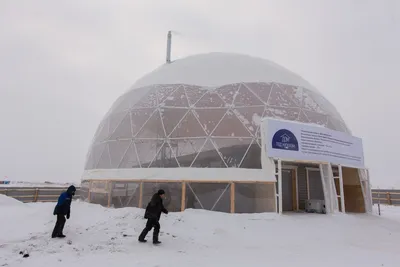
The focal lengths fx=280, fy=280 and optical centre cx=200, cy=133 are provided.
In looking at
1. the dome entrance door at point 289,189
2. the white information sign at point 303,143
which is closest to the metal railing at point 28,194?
the dome entrance door at point 289,189

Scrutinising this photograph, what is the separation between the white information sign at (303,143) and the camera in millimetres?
10750

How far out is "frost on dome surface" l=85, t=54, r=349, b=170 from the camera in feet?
36.0

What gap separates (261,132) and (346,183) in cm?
627

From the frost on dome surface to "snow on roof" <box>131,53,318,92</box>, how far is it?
166 millimetres

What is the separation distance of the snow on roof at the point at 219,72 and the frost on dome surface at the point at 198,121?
17 cm

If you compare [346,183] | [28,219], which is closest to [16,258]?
[28,219]

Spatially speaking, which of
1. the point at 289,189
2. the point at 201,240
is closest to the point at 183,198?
the point at 201,240

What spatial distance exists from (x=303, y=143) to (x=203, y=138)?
398 cm

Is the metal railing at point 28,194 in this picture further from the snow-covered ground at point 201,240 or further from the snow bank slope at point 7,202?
the snow-covered ground at point 201,240

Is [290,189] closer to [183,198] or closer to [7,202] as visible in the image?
[183,198]

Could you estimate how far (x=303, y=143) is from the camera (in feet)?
36.5

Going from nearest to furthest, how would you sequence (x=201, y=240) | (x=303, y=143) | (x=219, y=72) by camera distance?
(x=201, y=240) < (x=303, y=143) < (x=219, y=72)

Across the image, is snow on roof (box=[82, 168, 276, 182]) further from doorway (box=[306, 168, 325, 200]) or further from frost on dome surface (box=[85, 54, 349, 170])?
doorway (box=[306, 168, 325, 200])

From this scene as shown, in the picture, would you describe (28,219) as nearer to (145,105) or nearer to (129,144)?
(129,144)
